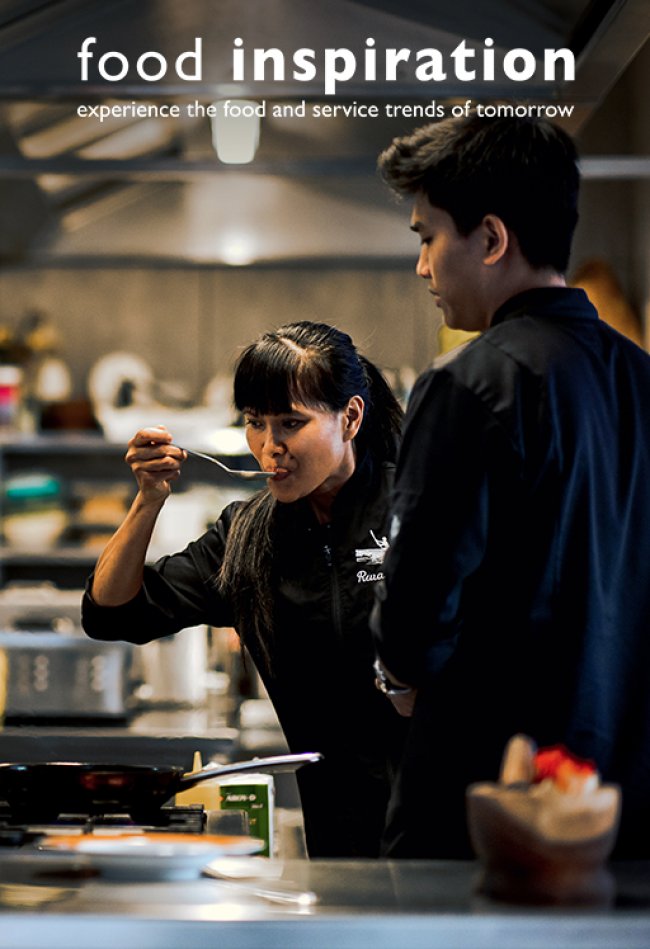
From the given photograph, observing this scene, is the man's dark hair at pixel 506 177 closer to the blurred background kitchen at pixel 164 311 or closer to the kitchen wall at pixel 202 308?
the blurred background kitchen at pixel 164 311

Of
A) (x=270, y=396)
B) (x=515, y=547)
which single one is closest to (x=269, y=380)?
(x=270, y=396)

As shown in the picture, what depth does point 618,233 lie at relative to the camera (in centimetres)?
695

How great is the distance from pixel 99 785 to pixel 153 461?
59 cm

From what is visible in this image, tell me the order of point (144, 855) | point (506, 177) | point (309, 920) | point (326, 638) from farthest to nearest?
point (326, 638) → point (506, 177) → point (144, 855) → point (309, 920)

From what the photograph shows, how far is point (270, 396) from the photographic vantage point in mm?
2072

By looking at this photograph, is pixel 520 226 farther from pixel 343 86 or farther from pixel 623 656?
pixel 343 86

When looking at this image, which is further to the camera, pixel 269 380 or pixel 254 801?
pixel 269 380

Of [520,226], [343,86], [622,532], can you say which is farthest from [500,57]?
[622,532]

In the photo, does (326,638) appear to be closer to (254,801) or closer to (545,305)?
(254,801)

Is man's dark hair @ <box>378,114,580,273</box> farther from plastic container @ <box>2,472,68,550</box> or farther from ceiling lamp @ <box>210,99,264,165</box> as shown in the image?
plastic container @ <box>2,472,68,550</box>

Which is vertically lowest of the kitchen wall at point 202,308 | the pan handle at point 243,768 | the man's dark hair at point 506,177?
the pan handle at point 243,768

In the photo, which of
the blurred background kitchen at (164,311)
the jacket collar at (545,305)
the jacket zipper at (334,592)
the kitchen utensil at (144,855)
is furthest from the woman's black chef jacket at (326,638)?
the blurred background kitchen at (164,311)

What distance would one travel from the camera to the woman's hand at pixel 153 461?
1.96 meters

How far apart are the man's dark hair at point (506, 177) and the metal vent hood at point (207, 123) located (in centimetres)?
121
